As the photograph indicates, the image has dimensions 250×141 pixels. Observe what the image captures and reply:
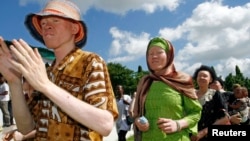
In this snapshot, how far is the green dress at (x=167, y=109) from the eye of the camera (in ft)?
13.3

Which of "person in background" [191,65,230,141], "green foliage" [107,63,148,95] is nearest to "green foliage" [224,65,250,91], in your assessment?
"green foliage" [107,63,148,95]

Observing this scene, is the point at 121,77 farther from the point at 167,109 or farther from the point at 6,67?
the point at 6,67

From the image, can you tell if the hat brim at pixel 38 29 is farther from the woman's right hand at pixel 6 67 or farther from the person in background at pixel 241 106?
the person in background at pixel 241 106

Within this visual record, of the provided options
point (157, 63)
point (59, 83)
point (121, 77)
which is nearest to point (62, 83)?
point (59, 83)

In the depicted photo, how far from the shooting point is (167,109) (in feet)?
13.3

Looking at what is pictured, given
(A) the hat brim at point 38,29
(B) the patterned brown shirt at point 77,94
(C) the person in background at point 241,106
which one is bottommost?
(C) the person in background at point 241,106

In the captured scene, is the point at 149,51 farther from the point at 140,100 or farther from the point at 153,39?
the point at 140,100

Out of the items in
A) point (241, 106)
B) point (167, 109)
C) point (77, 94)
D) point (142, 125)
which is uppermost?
point (77, 94)

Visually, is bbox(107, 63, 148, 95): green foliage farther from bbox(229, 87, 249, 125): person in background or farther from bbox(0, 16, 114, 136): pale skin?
bbox(0, 16, 114, 136): pale skin

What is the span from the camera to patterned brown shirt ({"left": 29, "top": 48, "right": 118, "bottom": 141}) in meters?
1.99

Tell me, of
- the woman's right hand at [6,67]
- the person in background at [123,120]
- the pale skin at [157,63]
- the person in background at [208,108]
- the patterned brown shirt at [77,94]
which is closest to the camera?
the patterned brown shirt at [77,94]

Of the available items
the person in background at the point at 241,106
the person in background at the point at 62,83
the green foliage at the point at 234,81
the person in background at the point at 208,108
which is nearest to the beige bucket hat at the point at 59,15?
the person in background at the point at 62,83

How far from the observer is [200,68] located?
5.99 m

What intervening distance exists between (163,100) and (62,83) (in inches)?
82.7
